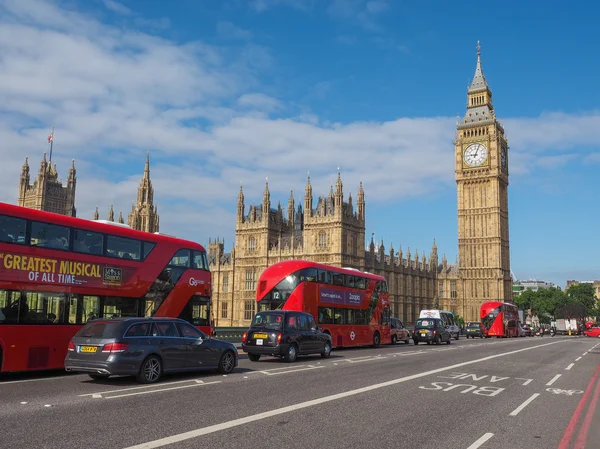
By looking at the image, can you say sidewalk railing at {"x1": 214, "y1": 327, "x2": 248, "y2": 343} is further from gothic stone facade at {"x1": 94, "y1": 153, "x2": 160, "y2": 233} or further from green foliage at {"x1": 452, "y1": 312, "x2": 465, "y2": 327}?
gothic stone facade at {"x1": 94, "y1": 153, "x2": 160, "y2": 233}

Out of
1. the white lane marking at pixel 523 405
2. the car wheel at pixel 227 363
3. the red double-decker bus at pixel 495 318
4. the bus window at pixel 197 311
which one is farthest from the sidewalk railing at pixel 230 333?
the red double-decker bus at pixel 495 318

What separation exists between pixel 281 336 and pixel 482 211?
8684 cm

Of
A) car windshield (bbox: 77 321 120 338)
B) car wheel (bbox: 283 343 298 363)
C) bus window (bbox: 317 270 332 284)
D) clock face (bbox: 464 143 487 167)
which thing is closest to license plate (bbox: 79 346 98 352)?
car windshield (bbox: 77 321 120 338)

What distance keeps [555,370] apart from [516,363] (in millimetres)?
2232

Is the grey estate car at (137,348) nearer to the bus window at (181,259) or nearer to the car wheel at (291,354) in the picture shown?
the bus window at (181,259)

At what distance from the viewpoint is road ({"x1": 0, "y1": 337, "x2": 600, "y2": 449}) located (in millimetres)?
7637

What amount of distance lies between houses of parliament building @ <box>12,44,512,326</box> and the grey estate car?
57327mm

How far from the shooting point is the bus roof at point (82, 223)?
47.1 ft

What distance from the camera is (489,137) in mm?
99062

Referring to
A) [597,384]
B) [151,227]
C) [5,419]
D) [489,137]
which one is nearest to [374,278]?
[597,384]

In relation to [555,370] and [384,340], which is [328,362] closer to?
[555,370]

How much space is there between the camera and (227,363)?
15.6 m

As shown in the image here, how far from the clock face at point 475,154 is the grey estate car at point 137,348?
9269 centimetres

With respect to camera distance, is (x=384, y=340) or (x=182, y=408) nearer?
(x=182, y=408)
